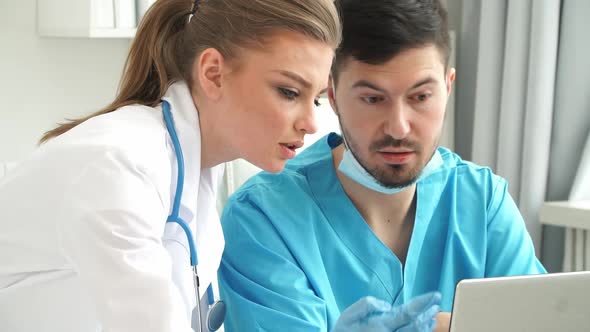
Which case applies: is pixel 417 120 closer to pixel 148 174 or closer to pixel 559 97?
pixel 148 174

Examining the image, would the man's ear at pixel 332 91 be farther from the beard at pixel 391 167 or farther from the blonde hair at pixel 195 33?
the blonde hair at pixel 195 33

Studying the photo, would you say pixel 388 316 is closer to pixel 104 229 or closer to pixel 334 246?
pixel 334 246

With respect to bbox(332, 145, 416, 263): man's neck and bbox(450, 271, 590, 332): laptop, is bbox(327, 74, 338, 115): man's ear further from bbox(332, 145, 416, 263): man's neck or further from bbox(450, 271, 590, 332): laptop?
bbox(450, 271, 590, 332): laptop

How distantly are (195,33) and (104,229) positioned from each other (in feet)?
1.32

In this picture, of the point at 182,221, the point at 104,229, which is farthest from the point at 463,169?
the point at 104,229

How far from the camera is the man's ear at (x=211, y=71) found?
1.14m

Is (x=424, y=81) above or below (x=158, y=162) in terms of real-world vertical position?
above

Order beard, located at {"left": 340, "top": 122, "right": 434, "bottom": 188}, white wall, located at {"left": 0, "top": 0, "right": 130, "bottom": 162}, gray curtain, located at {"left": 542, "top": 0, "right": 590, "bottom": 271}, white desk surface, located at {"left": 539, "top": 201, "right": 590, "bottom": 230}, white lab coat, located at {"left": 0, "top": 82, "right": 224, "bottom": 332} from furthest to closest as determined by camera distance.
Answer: gray curtain, located at {"left": 542, "top": 0, "right": 590, "bottom": 271}
white desk surface, located at {"left": 539, "top": 201, "right": 590, "bottom": 230}
white wall, located at {"left": 0, "top": 0, "right": 130, "bottom": 162}
beard, located at {"left": 340, "top": 122, "right": 434, "bottom": 188}
white lab coat, located at {"left": 0, "top": 82, "right": 224, "bottom": 332}

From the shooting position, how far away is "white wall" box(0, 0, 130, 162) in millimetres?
1991

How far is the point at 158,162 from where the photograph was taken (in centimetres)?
102

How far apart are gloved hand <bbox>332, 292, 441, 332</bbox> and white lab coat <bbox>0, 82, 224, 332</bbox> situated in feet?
0.78

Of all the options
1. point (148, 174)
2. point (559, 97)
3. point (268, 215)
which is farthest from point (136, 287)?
point (559, 97)

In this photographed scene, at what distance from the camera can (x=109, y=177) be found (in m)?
0.93

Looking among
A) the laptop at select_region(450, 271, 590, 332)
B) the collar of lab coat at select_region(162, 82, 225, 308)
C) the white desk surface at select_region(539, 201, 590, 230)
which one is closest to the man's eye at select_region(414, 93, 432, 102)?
the collar of lab coat at select_region(162, 82, 225, 308)
